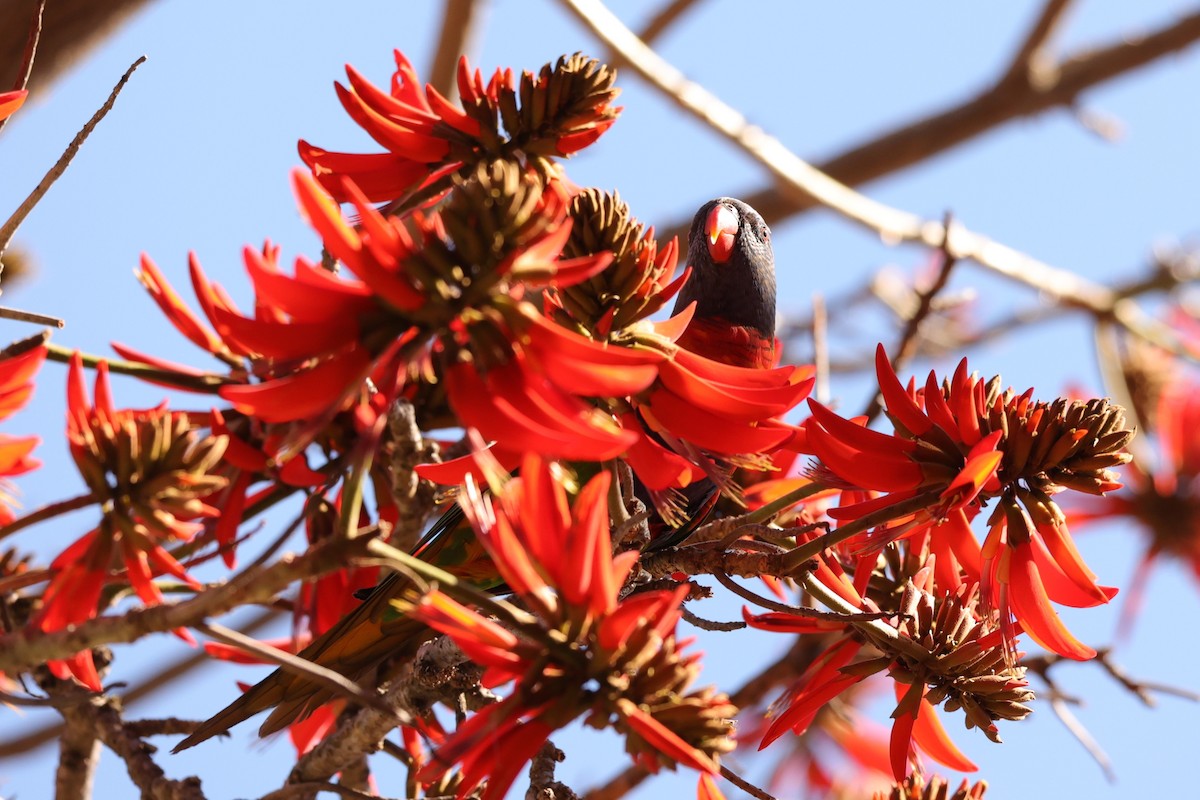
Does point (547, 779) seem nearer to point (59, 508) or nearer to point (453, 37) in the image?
point (59, 508)

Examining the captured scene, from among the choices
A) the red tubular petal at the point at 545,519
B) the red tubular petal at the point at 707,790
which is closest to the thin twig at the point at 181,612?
the red tubular petal at the point at 545,519

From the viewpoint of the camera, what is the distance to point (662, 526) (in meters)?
1.38

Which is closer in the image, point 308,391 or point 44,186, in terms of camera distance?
point 308,391

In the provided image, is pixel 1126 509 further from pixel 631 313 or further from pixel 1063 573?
pixel 631 313

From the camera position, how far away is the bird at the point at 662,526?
116 cm

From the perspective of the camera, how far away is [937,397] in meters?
0.97

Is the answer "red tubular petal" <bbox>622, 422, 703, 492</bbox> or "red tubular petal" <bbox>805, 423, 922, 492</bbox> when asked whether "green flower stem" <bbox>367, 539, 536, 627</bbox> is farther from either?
"red tubular petal" <bbox>805, 423, 922, 492</bbox>

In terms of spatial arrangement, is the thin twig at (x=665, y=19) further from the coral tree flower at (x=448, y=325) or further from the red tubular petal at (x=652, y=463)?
the coral tree flower at (x=448, y=325)

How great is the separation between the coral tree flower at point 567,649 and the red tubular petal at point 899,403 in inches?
13.4

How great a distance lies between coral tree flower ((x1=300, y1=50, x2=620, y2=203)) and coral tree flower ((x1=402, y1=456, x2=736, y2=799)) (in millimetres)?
442

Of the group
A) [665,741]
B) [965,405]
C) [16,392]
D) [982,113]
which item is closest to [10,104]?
[16,392]

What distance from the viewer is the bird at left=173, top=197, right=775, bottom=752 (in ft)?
3.82

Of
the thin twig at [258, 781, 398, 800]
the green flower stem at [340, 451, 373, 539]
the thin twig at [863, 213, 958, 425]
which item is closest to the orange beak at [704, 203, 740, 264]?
the thin twig at [863, 213, 958, 425]

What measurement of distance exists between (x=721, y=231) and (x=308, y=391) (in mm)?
1002
